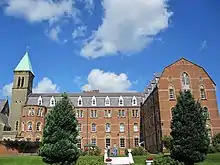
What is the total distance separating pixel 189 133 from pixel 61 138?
563 inches

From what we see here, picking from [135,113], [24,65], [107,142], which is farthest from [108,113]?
[24,65]

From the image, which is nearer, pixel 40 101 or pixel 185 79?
pixel 185 79

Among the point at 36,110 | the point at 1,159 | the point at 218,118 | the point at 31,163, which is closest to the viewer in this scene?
the point at 31,163

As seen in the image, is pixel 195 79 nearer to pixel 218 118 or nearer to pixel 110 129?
pixel 218 118

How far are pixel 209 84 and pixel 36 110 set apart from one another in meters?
40.0

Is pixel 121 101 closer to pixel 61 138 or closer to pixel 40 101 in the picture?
pixel 40 101

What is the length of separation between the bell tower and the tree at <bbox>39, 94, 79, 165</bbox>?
40038 millimetres

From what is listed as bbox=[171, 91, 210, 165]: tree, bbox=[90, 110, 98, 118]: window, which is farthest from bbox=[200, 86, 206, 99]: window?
bbox=[90, 110, 98, 118]: window

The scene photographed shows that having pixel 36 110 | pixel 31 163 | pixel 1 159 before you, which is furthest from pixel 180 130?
pixel 36 110

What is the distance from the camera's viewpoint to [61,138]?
92.6ft

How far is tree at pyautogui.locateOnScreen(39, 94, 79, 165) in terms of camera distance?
27484 mm

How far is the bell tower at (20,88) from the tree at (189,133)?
47.9 metres

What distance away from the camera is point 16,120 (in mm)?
65562

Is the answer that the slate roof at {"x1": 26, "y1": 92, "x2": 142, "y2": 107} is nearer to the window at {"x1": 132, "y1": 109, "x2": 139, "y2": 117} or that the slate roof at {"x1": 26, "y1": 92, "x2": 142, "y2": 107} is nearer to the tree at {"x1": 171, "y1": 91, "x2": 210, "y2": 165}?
the window at {"x1": 132, "y1": 109, "x2": 139, "y2": 117}
